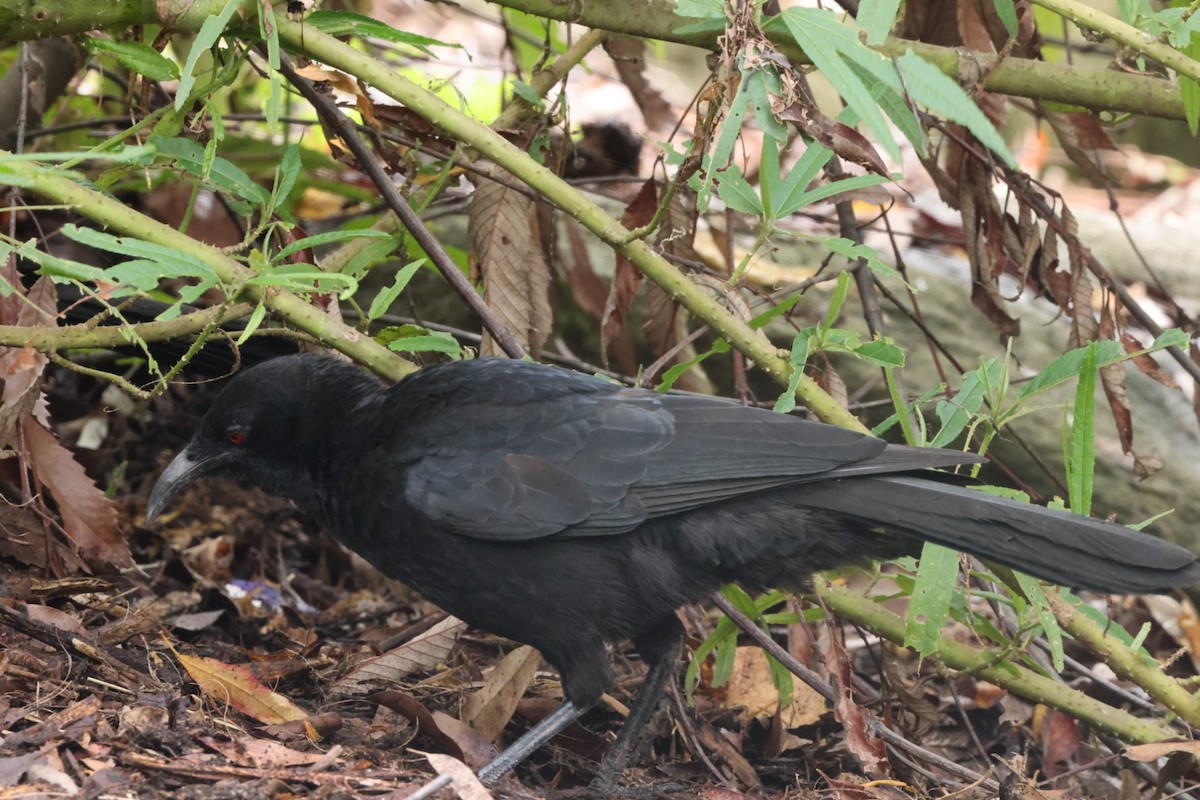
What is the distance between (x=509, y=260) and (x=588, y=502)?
1.03 m

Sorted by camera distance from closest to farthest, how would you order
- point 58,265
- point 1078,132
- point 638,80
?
1. point 58,265
2. point 1078,132
3. point 638,80

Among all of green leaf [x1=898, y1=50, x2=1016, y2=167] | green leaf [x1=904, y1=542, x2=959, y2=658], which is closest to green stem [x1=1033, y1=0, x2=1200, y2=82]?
green leaf [x1=898, y1=50, x2=1016, y2=167]

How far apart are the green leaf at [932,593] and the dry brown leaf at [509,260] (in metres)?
1.55

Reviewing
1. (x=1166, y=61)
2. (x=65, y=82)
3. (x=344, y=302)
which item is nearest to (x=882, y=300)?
(x=344, y=302)

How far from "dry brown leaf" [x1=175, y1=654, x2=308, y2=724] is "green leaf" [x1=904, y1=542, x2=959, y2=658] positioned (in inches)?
68.6

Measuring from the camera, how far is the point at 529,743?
3.64 meters

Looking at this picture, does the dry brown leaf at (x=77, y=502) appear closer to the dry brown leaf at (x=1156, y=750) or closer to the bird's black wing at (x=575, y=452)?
the bird's black wing at (x=575, y=452)

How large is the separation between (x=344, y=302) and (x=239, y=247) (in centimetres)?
251

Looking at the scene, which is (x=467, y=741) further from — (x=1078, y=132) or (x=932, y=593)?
(x=1078, y=132)

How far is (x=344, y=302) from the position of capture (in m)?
5.61

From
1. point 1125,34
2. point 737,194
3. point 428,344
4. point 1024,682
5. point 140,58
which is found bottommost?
point 1024,682

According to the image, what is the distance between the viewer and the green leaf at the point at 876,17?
2.72m

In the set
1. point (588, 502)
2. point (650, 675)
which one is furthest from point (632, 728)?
point (588, 502)

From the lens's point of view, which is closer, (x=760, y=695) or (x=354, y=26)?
(x=354, y=26)
